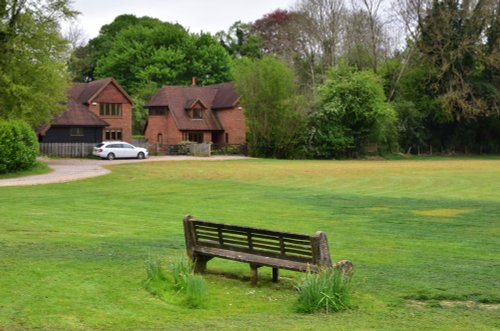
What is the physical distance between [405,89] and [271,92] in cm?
1810

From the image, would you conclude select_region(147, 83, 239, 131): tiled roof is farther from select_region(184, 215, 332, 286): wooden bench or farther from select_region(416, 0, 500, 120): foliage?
select_region(184, 215, 332, 286): wooden bench

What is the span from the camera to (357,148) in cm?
7288

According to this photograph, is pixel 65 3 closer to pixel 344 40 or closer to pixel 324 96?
pixel 324 96

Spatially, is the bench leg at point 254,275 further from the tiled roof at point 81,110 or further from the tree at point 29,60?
the tiled roof at point 81,110

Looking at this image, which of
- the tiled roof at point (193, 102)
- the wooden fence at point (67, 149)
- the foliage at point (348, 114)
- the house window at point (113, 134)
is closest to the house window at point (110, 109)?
the house window at point (113, 134)

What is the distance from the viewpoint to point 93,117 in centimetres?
6919

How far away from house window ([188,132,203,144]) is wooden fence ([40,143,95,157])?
1415 cm

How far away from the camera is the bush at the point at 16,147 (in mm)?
40625

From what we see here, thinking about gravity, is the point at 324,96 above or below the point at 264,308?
above

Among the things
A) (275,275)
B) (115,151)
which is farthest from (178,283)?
(115,151)

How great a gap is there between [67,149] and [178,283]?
58.4 m

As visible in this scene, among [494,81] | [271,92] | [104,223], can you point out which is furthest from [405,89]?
[104,223]

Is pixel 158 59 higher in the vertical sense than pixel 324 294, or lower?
higher

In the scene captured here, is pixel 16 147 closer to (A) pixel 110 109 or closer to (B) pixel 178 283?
(A) pixel 110 109
